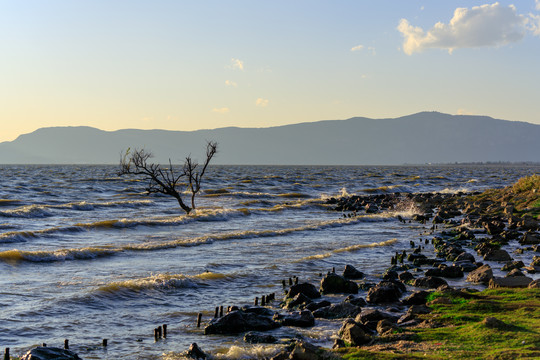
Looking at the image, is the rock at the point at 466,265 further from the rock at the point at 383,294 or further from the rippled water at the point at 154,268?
the rock at the point at 383,294

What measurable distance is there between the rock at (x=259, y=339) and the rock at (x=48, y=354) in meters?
3.13

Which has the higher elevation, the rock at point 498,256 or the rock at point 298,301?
the rock at point 498,256

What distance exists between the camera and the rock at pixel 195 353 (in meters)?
9.48

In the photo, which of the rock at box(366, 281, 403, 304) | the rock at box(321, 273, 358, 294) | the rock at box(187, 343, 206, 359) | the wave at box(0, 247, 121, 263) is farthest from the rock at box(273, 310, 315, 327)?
the wave at box(0, 247, 121, 263)

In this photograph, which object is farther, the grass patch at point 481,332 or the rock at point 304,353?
the rock at point 304,353

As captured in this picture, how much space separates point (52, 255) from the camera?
2047cm

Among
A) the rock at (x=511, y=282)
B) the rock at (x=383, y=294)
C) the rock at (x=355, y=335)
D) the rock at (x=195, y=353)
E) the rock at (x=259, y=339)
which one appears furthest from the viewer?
the rock at (x=511, y=282)

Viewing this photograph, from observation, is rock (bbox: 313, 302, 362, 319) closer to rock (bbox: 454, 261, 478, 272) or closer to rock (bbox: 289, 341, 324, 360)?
rock (bbox: 289, 341, 324, 360)

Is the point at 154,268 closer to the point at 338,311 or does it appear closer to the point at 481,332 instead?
the point at 338,311

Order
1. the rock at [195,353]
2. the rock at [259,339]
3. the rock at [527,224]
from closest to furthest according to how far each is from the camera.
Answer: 1. the rock at [195,353]
2. the rock at [259,339]
3. the rock at [527,224]

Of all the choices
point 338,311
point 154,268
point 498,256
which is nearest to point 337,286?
point 338,311

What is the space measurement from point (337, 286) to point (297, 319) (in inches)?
135

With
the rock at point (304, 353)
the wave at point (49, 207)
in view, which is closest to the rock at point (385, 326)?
the rock at point (304, 353)

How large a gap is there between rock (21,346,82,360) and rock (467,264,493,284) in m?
10.7
